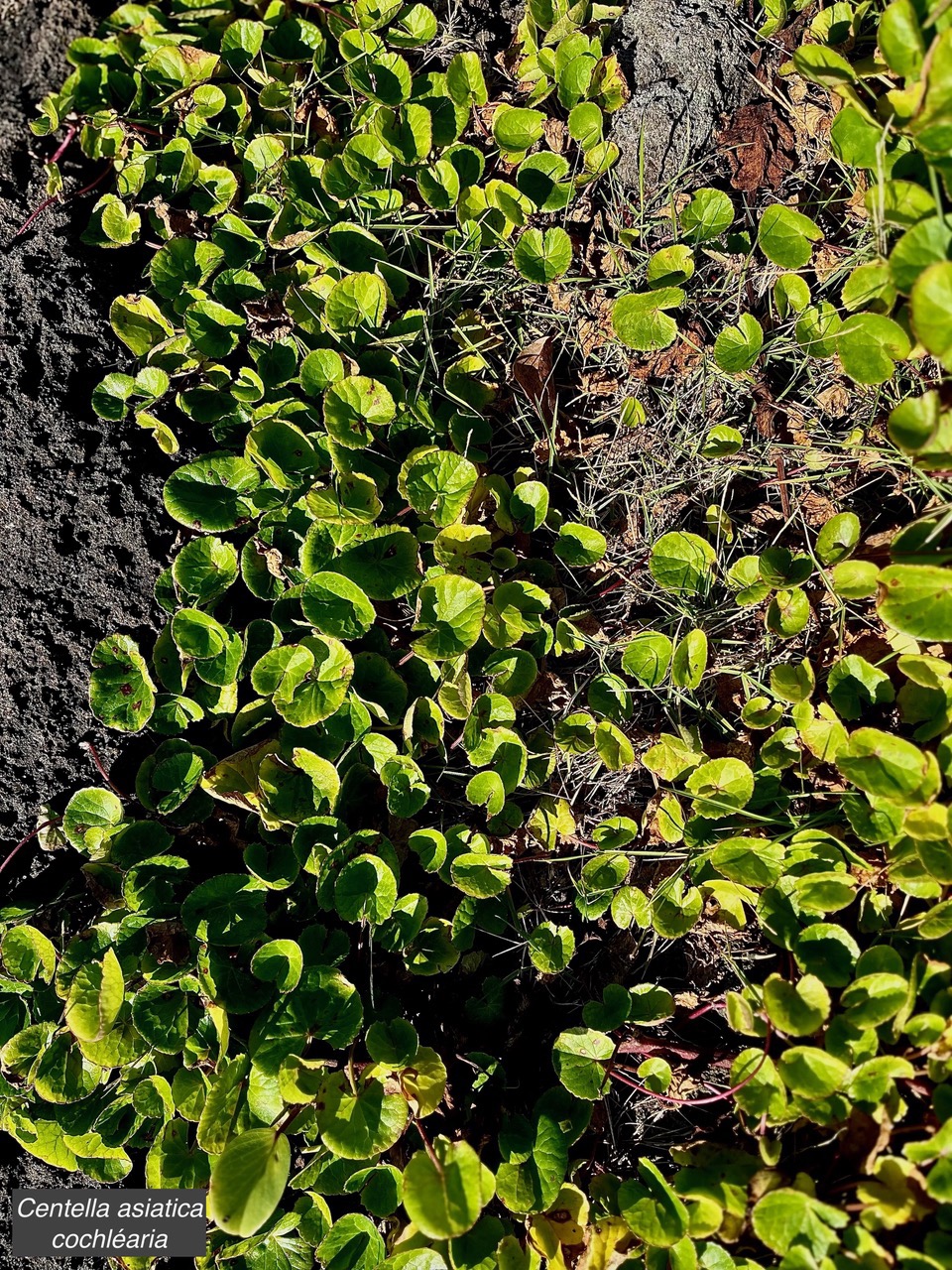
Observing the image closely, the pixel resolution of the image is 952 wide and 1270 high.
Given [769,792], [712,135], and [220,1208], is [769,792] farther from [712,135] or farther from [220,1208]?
[712,135]

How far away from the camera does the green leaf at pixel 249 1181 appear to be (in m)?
1.45

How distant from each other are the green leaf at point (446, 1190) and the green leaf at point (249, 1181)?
234 millimetres

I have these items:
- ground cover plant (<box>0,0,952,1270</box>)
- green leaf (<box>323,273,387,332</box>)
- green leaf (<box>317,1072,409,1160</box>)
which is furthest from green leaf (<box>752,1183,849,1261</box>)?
green leaf (<box>323,273,387,332</box>)

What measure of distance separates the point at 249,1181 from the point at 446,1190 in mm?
348

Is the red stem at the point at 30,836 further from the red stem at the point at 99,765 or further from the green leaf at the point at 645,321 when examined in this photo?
the green leaf at the point at 645,321

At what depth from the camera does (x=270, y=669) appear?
69.2 inches

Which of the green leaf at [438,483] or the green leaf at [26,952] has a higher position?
the green leaf at [438,483]

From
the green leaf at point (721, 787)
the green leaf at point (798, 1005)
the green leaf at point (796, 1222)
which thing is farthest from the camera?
the green leaf at point (721, 787)

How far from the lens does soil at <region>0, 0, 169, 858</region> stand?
1.91m

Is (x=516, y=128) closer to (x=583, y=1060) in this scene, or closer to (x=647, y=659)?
(x=647, y=659)

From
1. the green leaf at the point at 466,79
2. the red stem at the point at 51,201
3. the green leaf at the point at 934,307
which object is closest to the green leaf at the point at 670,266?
the green leaf at the point at 466,79

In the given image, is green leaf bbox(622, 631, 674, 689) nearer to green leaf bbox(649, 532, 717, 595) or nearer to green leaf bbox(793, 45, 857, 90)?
green leaf bbox(649, 532, 717, 595)

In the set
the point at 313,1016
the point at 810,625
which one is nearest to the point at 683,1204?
the point at 313,1016

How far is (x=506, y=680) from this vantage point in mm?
1789
